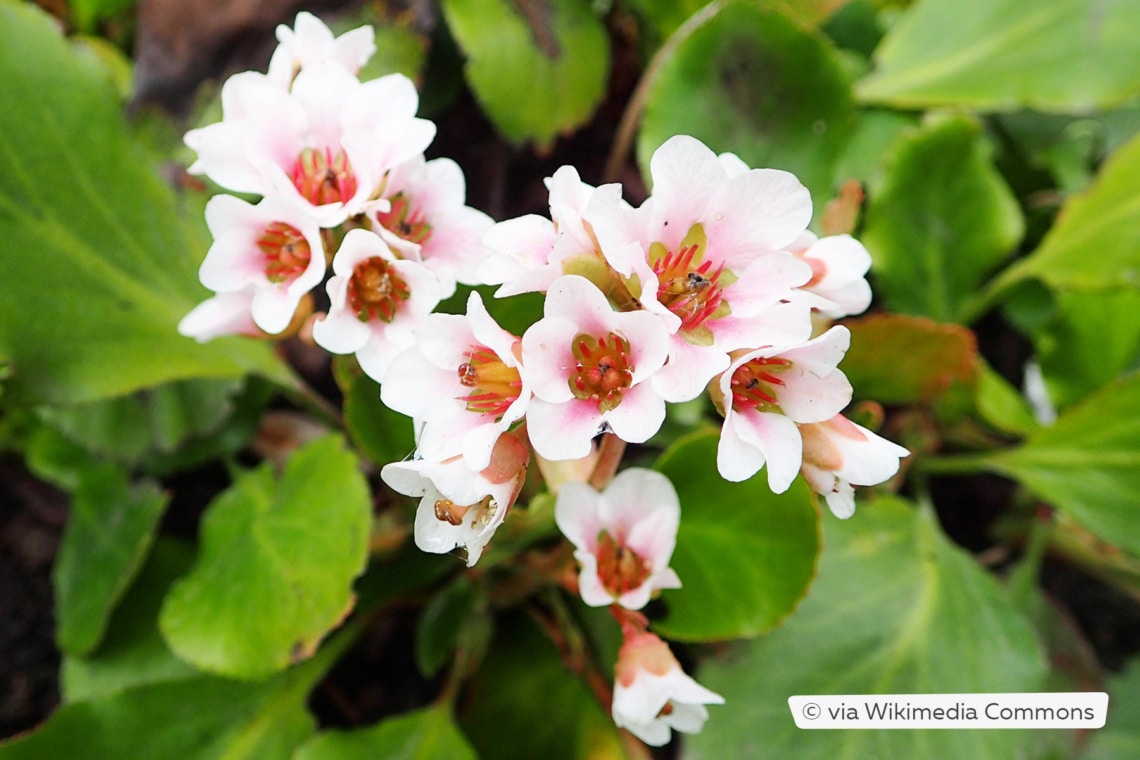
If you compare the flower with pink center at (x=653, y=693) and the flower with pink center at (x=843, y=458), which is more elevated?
the flower with pink center at (x=843, y=458)

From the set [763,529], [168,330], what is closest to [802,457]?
[763,529]

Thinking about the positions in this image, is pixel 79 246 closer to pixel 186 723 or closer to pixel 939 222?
pixel 186 723

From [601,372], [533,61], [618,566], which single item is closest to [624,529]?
[618,566]

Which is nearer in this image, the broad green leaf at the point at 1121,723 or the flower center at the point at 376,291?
the flower center at the point at 376,291

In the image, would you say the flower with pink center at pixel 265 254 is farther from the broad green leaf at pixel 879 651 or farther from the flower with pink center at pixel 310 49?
the broad green leaf at pixel 879 651

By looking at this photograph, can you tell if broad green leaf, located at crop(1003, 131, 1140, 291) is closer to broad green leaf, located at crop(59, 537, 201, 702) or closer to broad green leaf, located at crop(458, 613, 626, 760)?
broad green leaf, located at crop(458, 613, 626, 760)

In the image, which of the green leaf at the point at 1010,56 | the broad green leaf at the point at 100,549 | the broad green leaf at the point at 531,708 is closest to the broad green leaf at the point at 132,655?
the broad green leaf at the point at 100,549

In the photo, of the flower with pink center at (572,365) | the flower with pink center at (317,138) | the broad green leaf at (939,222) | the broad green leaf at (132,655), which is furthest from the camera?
the broad green leaf at (939,222)
